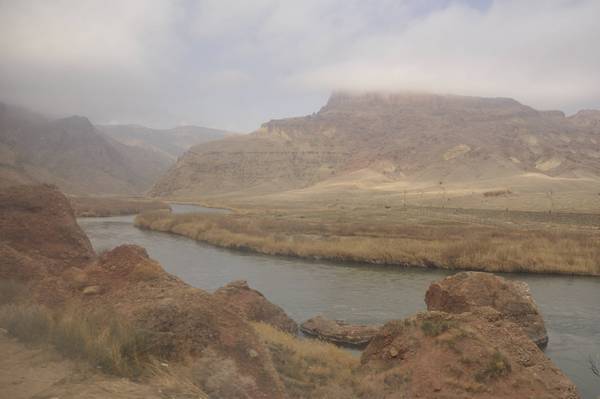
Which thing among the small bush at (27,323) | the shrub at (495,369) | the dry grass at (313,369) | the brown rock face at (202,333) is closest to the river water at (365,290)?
the shrub at (495,369)

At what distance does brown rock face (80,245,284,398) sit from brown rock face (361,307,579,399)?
2815 millimetres

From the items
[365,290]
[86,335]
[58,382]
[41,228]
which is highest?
[41,228]

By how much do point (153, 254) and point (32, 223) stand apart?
2038 centimetres

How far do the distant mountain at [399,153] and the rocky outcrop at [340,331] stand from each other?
91.8m

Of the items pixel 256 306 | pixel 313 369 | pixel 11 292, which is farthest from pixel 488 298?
pixel 11 292

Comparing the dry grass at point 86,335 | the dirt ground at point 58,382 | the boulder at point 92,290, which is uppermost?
the boulder at point 92,290

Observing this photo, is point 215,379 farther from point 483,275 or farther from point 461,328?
point 483,275

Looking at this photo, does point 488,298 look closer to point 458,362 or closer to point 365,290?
point 458,362

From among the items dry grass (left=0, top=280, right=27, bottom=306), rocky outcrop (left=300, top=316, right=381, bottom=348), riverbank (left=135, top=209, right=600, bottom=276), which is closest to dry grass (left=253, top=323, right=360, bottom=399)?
rocky outcrop (left=300, top=316, right=381, bottom=348)

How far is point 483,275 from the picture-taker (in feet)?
54.5

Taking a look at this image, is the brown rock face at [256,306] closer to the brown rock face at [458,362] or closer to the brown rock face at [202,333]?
the brown rock face at [458,362]

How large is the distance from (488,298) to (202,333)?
10.4 metres

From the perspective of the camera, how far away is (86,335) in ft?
26.7

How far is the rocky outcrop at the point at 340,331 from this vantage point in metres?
16.9
